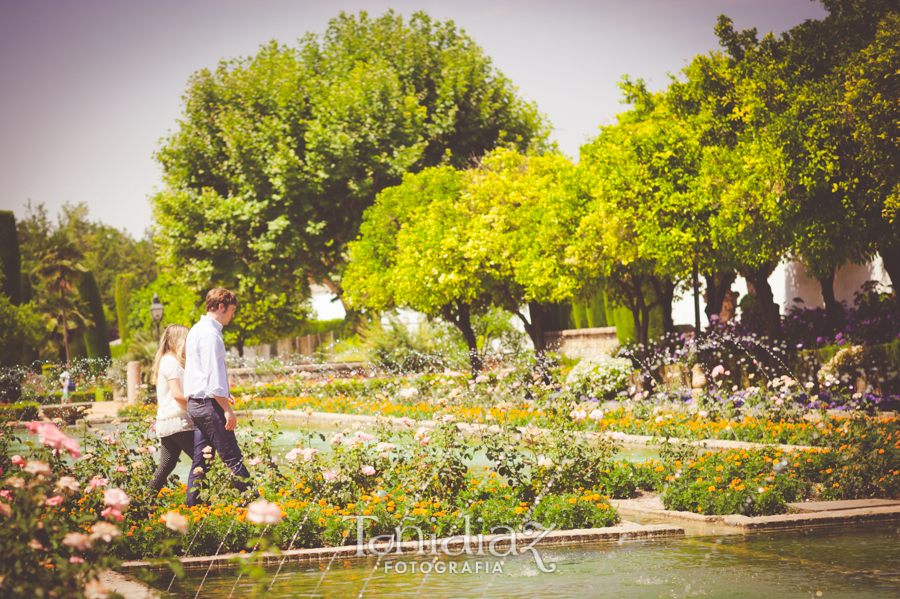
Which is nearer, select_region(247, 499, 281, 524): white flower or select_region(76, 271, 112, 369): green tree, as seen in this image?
select_region(247, 499, 281, 524): white flower

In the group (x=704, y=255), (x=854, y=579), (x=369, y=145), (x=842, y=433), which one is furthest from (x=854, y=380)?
(x=369, y=145)

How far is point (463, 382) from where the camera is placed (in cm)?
1669

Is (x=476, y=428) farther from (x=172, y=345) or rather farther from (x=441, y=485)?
(x=172, y=345)

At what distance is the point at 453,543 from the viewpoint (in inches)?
217

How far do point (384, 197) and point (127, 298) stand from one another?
44957 millimetres

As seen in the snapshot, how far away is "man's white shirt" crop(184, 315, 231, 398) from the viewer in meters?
6.02

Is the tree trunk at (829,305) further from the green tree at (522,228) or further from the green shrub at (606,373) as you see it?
the green tree at (522,228)

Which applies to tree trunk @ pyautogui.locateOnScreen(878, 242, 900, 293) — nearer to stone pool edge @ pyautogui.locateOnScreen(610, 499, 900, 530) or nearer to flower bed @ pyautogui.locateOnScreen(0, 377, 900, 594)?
flower bed @ pyautogui.locateOnScreen(0, 377, 900, 594)

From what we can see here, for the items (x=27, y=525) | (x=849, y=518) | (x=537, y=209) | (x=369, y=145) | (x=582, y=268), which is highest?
(x=369, y=145)

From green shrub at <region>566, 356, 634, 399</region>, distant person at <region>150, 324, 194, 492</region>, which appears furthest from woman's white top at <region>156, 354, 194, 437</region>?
green shrub at <region>566, 356, 634, 399</region>

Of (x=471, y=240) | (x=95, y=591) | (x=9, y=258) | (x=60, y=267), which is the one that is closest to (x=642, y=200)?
(x=471, y=240)

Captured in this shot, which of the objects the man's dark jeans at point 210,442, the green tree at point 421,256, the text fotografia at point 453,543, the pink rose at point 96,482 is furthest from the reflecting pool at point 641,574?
the green tree at point 421,256

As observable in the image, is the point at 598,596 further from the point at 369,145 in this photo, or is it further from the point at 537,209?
the point at 369,145

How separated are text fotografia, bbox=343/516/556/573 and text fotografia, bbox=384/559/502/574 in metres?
0.18
